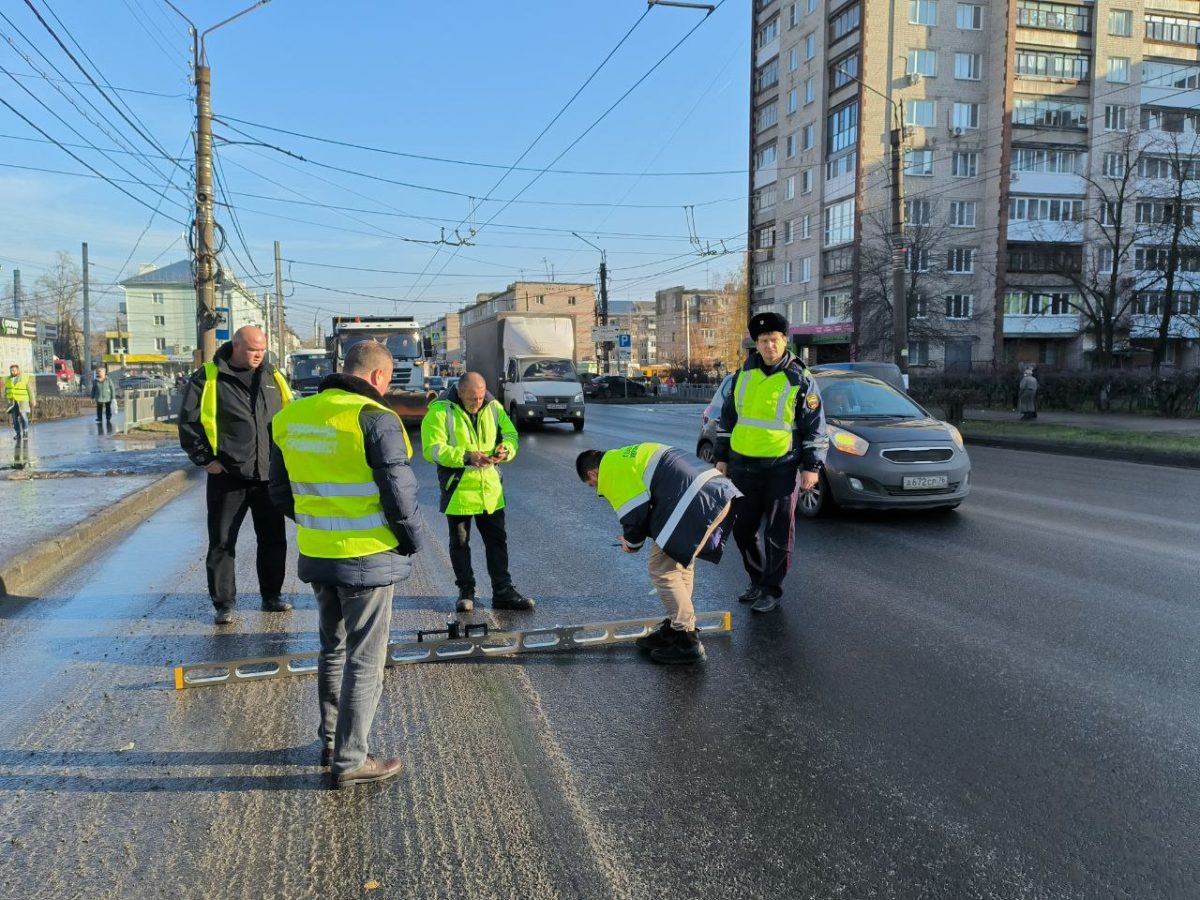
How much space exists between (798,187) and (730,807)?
56604 millimetres

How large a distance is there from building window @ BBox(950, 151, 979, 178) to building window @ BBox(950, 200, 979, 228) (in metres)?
1.53

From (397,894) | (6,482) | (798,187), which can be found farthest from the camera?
(798,187)

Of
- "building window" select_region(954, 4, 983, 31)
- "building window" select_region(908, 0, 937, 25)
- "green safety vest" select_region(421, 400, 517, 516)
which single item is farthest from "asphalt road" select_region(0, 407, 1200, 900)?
"building window" select_region(954, 4, 983, 31)

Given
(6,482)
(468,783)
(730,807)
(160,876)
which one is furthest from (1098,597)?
(6,482)

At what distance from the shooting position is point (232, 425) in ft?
18.4

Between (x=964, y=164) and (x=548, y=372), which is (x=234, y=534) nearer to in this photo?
(x=548, y=372)

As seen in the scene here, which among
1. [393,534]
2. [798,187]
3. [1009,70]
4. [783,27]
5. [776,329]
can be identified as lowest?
[393,534]

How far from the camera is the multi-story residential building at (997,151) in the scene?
159ft

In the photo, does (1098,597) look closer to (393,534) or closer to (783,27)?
(393,534)

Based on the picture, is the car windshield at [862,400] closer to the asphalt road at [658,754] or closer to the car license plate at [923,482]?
the car license plate at [923,482]

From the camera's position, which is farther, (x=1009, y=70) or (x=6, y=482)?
(x=1009, y=70)

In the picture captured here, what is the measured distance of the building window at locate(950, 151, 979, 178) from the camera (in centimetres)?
4966

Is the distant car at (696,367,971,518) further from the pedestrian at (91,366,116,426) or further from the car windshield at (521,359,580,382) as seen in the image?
the pedestrian at (91,366,116,426)

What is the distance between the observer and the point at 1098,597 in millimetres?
5832
